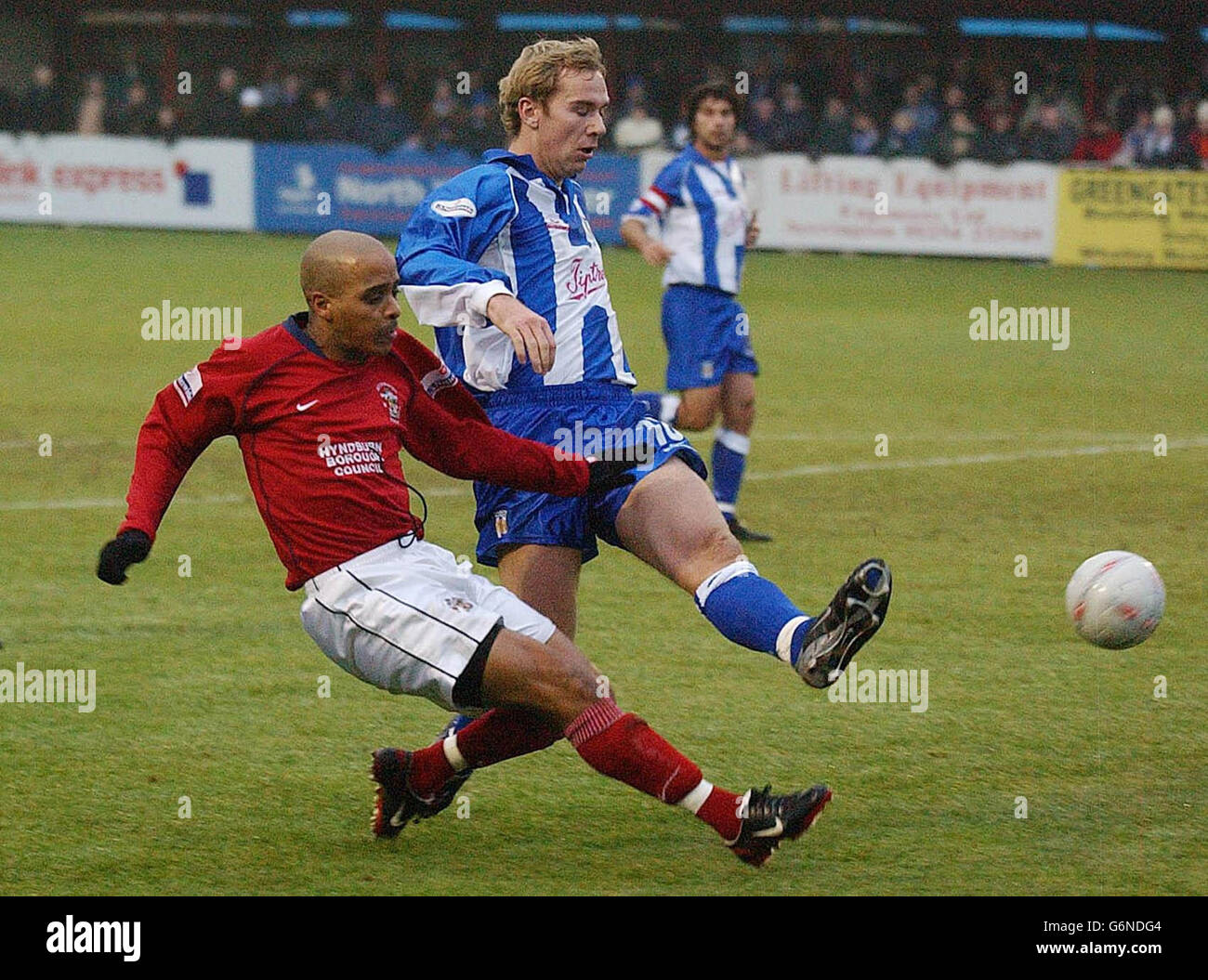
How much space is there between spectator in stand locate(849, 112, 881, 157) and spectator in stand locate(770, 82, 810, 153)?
67 centimetres

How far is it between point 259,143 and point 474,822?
22915 mm

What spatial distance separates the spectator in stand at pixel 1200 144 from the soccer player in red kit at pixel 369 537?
2019 centimetres

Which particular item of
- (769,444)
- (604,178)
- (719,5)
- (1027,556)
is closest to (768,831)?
(1027,556)

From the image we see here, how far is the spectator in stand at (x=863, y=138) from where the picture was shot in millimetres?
24938

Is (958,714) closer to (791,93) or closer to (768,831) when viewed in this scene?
(768,831)

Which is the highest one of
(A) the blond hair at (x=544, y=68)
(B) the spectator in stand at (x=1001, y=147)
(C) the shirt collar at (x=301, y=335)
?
(B) the spectator in stand at (x=1001, y=147)

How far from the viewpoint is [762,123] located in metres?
27.1

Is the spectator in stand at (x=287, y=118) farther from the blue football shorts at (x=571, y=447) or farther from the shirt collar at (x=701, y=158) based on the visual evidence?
the blue football shorts at (x=571, y=447)

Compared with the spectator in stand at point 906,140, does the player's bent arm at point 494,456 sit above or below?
below

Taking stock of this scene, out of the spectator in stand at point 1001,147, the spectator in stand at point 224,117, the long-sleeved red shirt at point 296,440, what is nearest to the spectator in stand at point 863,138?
the spectator in stand at point 1001,147

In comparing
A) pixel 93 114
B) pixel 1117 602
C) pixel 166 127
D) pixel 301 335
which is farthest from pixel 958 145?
pixel 301 335

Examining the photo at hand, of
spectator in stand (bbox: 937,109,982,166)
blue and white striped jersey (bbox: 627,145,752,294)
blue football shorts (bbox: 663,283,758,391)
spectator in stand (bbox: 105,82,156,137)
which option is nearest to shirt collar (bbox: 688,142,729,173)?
blue and white striped jersey (bbox: 627,145,752,294)

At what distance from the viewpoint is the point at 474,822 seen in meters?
5.38

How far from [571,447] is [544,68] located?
1041 mm
